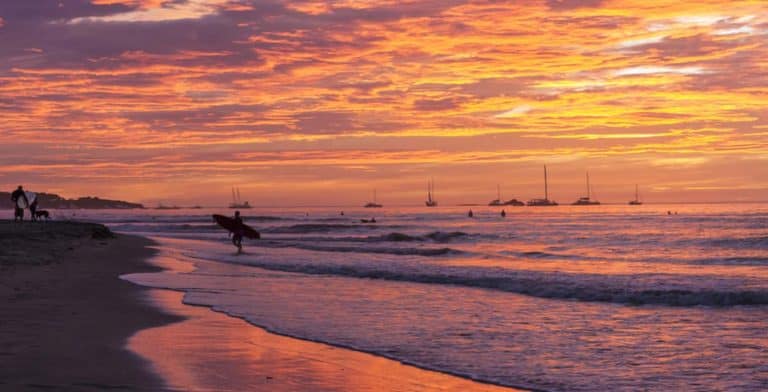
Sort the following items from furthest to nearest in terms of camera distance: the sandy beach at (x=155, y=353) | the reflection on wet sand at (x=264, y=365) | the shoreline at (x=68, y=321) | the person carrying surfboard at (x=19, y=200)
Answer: the person carrying surfboard at (x=19, y=200) < the reflection on wet sand at (x=264, y=365) < the sandy beach at (x=155, y=353) < the shoreline at (x=68, y=321)

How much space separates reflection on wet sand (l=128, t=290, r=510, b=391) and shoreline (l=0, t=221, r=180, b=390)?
41 cm

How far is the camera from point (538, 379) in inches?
400

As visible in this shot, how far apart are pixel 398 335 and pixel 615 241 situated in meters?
40.8

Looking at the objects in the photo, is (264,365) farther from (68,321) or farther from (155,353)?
(68,321)

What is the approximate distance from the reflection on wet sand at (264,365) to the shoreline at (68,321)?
16.2 inches

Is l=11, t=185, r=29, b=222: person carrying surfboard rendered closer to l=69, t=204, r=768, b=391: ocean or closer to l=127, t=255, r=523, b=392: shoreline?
l=69, t=204, r=768, b=391: ocean

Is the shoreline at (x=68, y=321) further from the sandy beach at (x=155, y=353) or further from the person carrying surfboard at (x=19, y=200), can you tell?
the person carrying surfboard at (x=19, y=200)

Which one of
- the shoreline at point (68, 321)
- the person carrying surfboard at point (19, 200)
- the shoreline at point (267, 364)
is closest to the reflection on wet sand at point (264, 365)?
the shoreline at point (267, 364)

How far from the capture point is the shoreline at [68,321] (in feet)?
29.7

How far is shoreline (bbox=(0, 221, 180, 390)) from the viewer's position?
9.04 metres

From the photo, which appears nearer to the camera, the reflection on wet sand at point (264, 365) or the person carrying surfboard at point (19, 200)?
the reflection on wet sand at point (264, 365)

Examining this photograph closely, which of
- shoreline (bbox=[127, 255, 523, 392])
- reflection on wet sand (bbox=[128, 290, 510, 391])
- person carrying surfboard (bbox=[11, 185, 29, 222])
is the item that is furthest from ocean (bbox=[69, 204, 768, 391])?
person carrying surfboard (bbox=[11, 185, 29, 222])

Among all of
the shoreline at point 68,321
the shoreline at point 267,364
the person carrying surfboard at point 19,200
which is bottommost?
the shoreline at point 267,364

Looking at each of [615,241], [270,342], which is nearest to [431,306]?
[270,342]
